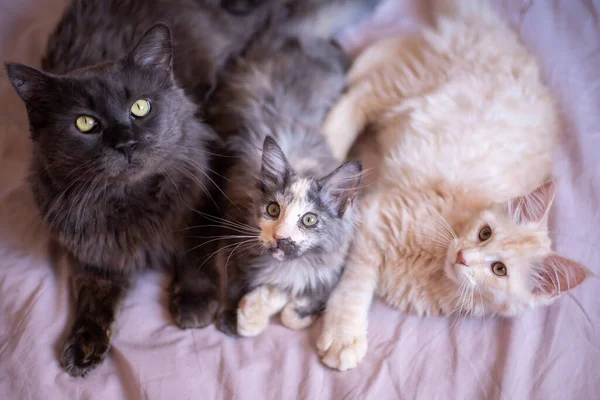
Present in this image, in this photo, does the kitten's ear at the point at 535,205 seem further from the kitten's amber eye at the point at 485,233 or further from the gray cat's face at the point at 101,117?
the gray cat's face at the point at 101,117

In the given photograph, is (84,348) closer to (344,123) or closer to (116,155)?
(116,155)

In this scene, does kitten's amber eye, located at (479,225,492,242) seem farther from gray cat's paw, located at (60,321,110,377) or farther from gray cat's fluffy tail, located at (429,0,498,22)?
gray cat's paw, located at (60,321,110,377)

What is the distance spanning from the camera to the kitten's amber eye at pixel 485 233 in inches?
54.7

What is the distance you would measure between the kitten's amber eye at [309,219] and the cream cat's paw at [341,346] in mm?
332

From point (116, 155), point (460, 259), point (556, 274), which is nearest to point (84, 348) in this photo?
point (116, 155)

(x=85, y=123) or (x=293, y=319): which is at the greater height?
(x=85, y=123)

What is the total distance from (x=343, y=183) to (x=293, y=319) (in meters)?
0.47

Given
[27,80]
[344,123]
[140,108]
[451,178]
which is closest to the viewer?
[27,80]

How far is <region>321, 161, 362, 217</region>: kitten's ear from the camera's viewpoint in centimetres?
128

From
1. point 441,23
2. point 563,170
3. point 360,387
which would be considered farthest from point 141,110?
point 563,170

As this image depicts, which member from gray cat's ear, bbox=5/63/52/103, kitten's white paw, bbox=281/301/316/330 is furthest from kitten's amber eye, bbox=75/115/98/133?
kitten's white paw, bbox=281/301/316/330

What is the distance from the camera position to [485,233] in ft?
4.60

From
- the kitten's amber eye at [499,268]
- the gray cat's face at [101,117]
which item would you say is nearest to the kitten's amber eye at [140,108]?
the gray cat's face at [101,117]

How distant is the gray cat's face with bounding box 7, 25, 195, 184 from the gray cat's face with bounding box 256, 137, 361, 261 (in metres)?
0.31
